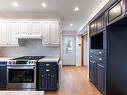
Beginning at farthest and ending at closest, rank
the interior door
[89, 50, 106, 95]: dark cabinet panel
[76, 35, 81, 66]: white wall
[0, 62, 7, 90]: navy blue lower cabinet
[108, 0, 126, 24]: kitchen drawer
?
the interior door → [76, 35, 81, 66]: white wall → [0, 62, 7, 90]: navy blue lower cabinet → [89, 50, 106, 95]: dark cabinet panel → [108, 0, 126, 24]: kitchen drawer

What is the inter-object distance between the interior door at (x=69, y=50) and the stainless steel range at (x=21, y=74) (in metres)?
6.39

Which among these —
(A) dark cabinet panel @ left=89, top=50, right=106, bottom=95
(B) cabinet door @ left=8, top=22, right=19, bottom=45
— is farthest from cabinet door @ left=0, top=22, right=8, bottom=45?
(A) dark cabinet panel @ left=89, top=50, right=106, bottom=95

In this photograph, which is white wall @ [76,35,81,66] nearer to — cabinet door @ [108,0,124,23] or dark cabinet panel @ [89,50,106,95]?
dark cabinet panel @ [89,50,106,95]

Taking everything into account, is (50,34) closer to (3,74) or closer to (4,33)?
(4,33)

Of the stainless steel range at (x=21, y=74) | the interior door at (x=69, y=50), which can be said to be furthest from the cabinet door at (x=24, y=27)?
the interior door at (x=69, y=50)

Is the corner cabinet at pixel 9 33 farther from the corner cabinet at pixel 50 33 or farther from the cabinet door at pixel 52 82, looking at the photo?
the cabinet door at pixel 52 82

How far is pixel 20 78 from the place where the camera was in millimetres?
4336

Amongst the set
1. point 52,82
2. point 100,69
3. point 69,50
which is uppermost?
point 69,50

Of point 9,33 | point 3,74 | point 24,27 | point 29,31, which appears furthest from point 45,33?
point 3,74

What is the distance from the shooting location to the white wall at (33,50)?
533 cm

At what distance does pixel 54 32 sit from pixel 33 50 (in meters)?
1.05

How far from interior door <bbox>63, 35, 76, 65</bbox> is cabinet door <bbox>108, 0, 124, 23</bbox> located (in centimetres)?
724

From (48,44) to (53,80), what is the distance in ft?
4.37

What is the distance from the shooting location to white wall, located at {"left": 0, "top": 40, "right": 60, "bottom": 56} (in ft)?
17.5
